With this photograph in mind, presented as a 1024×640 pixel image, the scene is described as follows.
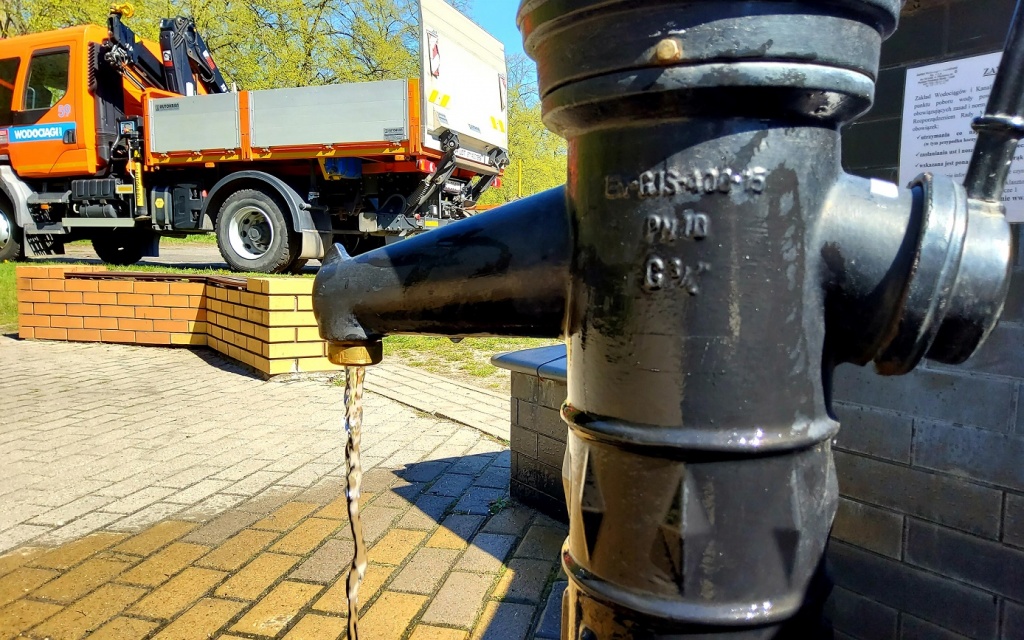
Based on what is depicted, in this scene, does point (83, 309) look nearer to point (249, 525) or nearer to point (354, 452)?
point (249, 525)

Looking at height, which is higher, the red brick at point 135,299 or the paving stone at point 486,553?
the red brick at point 135,299

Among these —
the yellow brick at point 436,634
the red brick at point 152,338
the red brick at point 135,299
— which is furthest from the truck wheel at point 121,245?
the yellow brick at point 436,634

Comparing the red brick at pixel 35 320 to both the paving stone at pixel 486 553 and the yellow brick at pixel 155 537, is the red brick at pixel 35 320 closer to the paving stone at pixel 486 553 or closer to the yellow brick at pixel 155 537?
the yellow brick at pixel 155 537

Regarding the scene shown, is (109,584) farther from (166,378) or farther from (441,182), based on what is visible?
(441,182)

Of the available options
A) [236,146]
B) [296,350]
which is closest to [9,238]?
[236,146]

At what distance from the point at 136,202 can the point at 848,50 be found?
987cm

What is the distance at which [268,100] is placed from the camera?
8164mm

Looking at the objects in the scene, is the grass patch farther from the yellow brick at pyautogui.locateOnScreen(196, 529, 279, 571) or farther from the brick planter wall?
the yellow brick at pyautogui.locateOnScreen(196, 529, 279, 571)

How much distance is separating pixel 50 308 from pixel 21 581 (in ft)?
16.9

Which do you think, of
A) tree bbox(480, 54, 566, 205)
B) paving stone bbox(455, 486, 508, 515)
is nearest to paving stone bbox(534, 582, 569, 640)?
paving stone bbox(455, 486, 508, 515)

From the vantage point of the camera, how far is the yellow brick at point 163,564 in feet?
7.66

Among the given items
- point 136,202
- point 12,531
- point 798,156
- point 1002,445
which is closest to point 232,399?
point 12,531

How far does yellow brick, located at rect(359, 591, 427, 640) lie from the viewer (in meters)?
2.05

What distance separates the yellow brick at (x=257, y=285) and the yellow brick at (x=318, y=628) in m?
3.35
